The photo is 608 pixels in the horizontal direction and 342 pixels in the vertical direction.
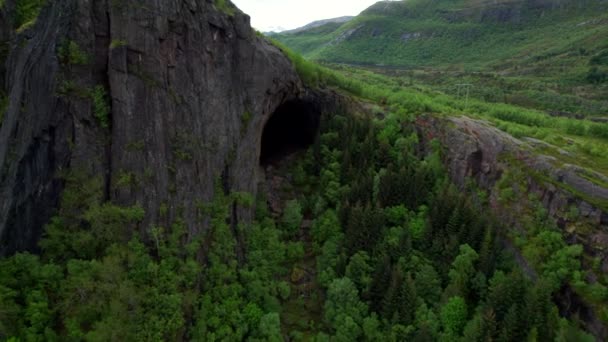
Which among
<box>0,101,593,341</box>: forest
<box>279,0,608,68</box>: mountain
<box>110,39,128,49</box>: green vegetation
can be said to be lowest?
<box>0,101,593,341</box>: forest

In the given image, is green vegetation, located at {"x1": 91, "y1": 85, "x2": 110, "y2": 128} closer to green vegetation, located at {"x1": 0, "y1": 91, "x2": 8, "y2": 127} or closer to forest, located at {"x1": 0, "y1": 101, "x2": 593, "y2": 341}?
forest, located at {"x1": 0, "y1": 101, "x2": 593, "y2": 341}

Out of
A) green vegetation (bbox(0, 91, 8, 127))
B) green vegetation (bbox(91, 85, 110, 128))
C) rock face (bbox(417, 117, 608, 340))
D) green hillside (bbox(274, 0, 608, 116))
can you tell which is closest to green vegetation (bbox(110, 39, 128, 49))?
green vegetation (bbox(91, 85, 110, 128))

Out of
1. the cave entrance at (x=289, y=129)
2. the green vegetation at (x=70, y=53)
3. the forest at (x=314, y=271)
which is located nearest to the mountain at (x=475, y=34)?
the cave entrance at (x=289, y=129)

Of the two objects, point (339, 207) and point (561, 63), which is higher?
point (561, 63)

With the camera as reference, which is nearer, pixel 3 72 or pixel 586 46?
pixel 3 72

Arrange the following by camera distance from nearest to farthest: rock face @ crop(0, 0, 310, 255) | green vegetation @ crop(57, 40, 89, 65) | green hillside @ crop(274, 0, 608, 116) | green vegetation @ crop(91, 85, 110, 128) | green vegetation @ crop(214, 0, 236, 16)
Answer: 1. rock face @ crop(0, 0, 310, 255)
2. green vegetation @ crop(57, 40, 89, 65)
3. green vegetation @ crop(91, 85, 110, 128)
4. green vegetation @ crop(214, 0, 236, 16)
5. green hillside @ crop(274, 0, 608, 116)

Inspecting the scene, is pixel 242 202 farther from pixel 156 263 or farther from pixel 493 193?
pixel 493 193

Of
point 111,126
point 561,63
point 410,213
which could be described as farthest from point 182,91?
point 561,63

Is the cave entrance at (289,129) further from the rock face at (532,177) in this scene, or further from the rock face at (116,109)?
the rock face at (116,109)
